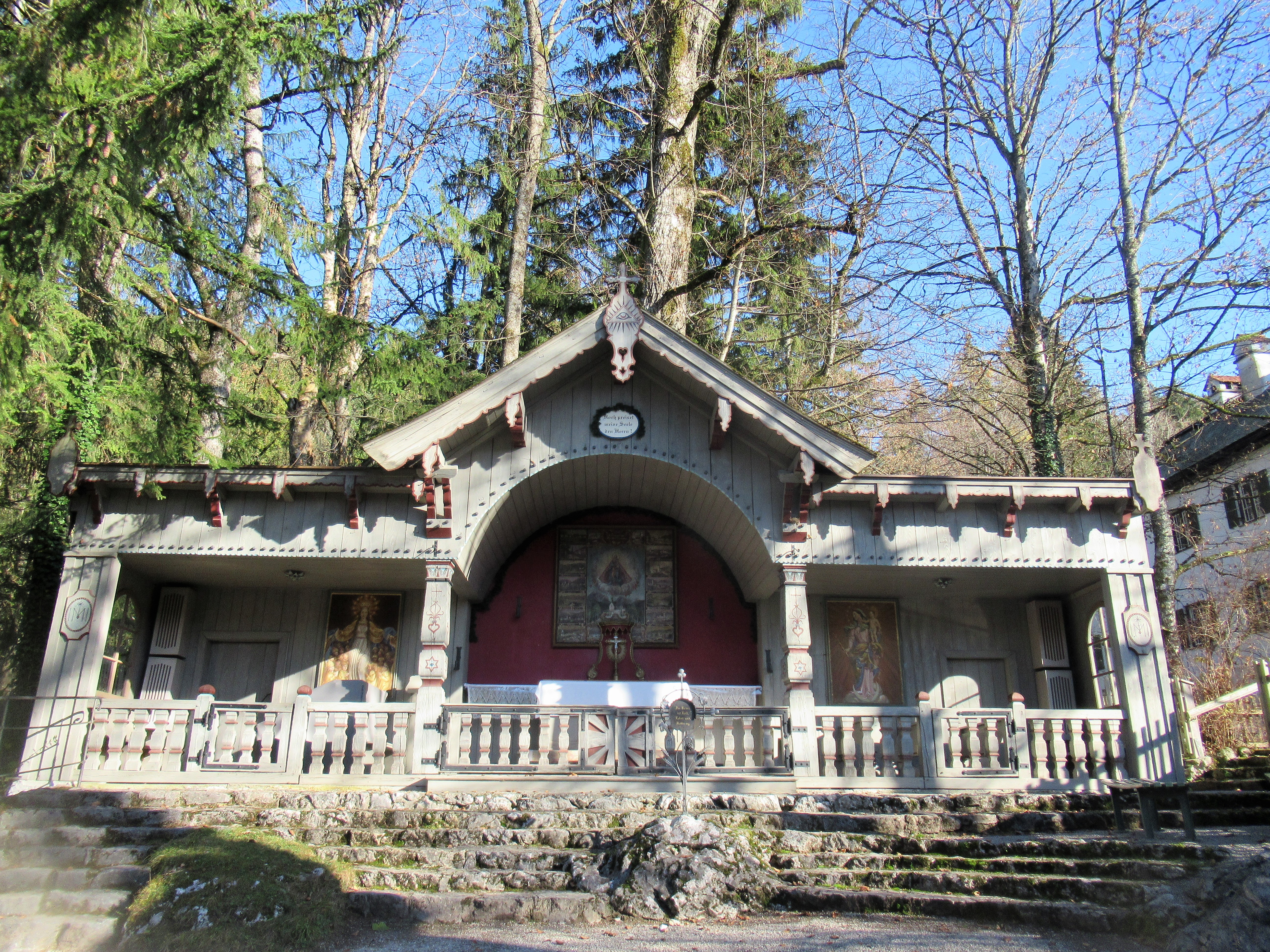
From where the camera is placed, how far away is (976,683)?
43.0 ft

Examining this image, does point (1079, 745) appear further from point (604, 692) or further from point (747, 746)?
point (604, 692)

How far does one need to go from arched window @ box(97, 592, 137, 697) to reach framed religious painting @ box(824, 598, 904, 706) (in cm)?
939

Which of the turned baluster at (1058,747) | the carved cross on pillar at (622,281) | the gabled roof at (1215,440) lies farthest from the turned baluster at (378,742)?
the gabled roof at (1215,440)

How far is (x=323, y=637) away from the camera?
1301 centimetres

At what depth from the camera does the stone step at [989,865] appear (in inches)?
277

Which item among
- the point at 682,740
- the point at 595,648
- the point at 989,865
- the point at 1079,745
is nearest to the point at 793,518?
the point at 682,740

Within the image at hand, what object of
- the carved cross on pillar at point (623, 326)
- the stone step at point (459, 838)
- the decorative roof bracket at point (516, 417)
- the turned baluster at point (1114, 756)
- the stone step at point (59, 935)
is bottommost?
the stone step at point (59, 935)

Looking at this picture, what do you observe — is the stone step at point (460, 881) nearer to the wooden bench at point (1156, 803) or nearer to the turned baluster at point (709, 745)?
the turned baluster at point (709, 745)

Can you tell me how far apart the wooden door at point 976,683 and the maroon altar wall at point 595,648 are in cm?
279

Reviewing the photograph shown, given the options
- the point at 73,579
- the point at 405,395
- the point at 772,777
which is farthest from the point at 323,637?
the point at 772,777

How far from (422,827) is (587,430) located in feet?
16.6

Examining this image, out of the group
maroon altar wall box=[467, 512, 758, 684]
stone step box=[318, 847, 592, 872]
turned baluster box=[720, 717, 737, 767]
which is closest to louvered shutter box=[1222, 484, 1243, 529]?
maroon altar wall box=[467, 512, 758, 684]

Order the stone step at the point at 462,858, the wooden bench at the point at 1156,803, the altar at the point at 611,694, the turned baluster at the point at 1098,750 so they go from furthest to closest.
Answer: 1. the altar at the point at 611,694
2. the turned baluster at the point at 1098,750
3. the wooden bench at the point at 1156,803
4. the stone step at the point at 462,858

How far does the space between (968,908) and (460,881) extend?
3.88 m
